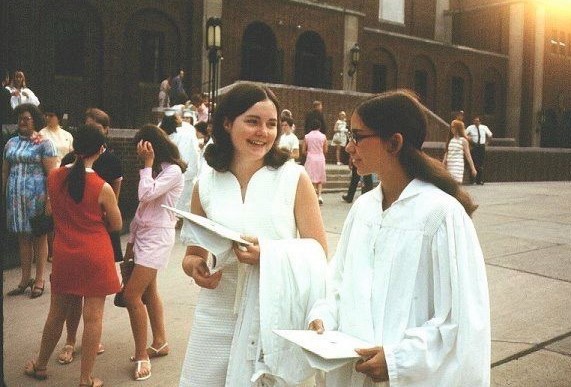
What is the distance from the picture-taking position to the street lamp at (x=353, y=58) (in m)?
29.5

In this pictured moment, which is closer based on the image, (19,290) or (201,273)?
(201,273)

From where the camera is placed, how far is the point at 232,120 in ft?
9.09

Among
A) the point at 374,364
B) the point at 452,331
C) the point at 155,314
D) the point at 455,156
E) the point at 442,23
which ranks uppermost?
the point at 442,23

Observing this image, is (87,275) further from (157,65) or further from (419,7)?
(419,7)

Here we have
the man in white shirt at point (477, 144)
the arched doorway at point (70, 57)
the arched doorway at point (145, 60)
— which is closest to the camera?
the man in white shirt at point (477, 144)

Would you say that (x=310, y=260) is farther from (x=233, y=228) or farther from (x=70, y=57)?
(x=70, y=57)

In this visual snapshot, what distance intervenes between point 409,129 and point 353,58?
28.3 meters

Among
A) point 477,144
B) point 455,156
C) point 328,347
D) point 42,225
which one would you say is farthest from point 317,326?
point 477,144

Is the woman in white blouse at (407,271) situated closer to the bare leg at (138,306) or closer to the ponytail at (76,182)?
the ponytail at (76,182)

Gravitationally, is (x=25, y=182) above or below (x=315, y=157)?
below

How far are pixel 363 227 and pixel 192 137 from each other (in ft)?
24.9

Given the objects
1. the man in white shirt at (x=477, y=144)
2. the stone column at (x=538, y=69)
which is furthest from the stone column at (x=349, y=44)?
the stone column at (x=538, y=69)

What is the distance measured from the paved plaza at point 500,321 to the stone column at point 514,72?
3071 centimetres

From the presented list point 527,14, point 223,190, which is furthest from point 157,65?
point 527,14
